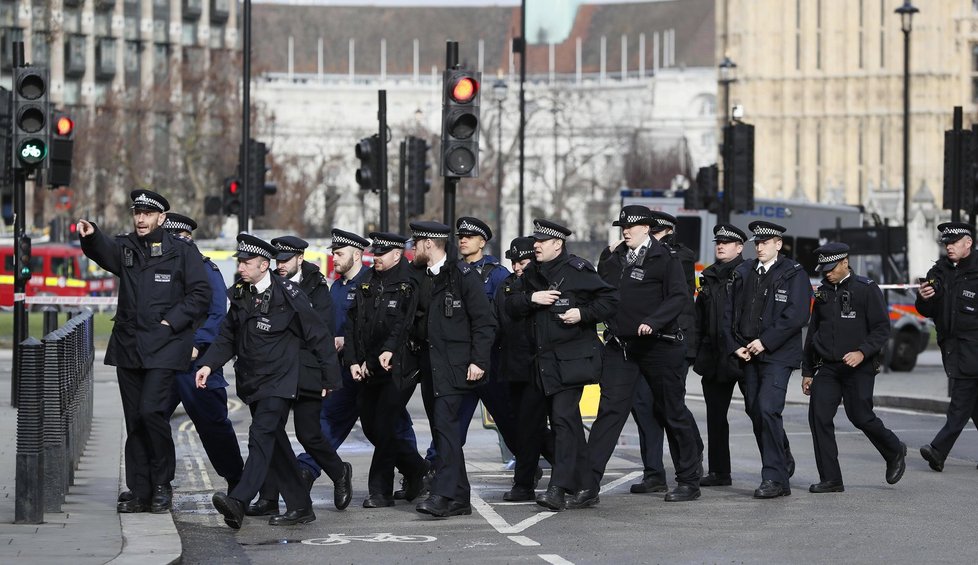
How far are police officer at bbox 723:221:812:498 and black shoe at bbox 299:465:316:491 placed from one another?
2.86 metres

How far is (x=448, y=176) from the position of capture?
55.8 ft

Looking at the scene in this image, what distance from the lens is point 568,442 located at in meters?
13.0

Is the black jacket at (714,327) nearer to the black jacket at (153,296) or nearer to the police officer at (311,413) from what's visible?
the police officer at (311,413)

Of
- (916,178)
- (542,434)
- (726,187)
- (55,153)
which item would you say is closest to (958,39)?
(916,178)

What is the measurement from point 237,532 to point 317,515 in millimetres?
975

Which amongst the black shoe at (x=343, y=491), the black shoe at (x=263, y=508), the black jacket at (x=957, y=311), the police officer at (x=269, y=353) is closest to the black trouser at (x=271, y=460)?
the police officer at (x=269, y=353)

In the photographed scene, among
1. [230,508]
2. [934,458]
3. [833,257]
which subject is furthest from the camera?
[934,458]

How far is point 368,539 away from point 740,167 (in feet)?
64.9

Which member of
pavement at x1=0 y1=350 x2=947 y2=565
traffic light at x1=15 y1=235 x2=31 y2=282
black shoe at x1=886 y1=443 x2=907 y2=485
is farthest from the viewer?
traffic light at x1=15 y1=235 x2=31 y2=282

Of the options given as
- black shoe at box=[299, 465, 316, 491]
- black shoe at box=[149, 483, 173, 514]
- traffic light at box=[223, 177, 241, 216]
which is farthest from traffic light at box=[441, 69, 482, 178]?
traffic light at box=[223, 177, 241, 216]

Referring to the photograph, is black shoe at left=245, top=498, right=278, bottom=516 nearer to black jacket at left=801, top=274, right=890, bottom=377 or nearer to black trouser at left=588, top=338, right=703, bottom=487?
black trouser at left=588, top=338, right=703, bottom=487

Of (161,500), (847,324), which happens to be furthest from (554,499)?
(847,324)

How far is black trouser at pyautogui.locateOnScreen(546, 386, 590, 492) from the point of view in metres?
13.0

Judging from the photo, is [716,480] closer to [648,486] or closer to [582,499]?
[648,486]
